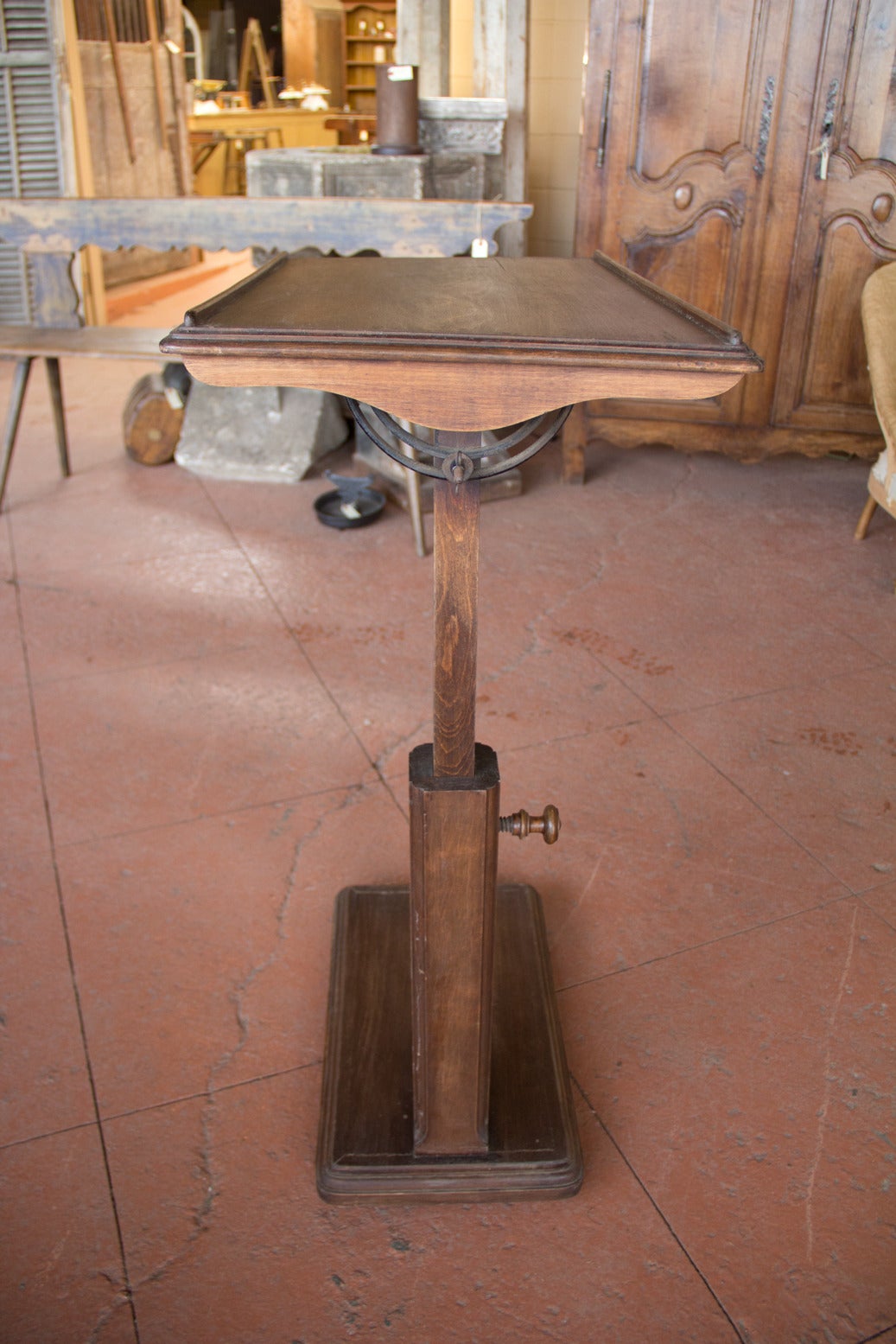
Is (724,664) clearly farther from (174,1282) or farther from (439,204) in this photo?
(174,1282)

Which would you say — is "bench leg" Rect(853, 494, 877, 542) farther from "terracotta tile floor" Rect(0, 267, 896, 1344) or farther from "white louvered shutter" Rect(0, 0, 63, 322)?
"white louvered shutter" Rect(0, 0, 63, 322)

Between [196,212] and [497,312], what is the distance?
2497 mm

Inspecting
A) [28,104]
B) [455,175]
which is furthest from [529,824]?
[28,104]

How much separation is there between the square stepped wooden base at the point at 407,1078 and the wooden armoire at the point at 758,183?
2396mm

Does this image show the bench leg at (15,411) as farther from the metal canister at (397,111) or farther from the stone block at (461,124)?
the stone block at (461,124)

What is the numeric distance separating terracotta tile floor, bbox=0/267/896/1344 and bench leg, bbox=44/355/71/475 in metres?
0.44

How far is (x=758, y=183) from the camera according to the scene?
3.42 meters

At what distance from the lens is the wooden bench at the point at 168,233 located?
314 centimetres

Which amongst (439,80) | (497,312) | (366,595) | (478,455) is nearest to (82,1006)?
(478,455)

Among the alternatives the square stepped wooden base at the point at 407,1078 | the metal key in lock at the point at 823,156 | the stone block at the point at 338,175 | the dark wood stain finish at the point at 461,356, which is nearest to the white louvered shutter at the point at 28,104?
the stone block at the point at 338,175

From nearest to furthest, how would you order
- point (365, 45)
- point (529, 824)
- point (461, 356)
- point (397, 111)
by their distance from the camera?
point (461, 356)
point (529, 824)
point (397, 111)
point (365, 45)

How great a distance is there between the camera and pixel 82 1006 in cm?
170

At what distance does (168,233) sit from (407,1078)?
278cm

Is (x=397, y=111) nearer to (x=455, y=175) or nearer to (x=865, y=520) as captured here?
(x=455, y=175)
